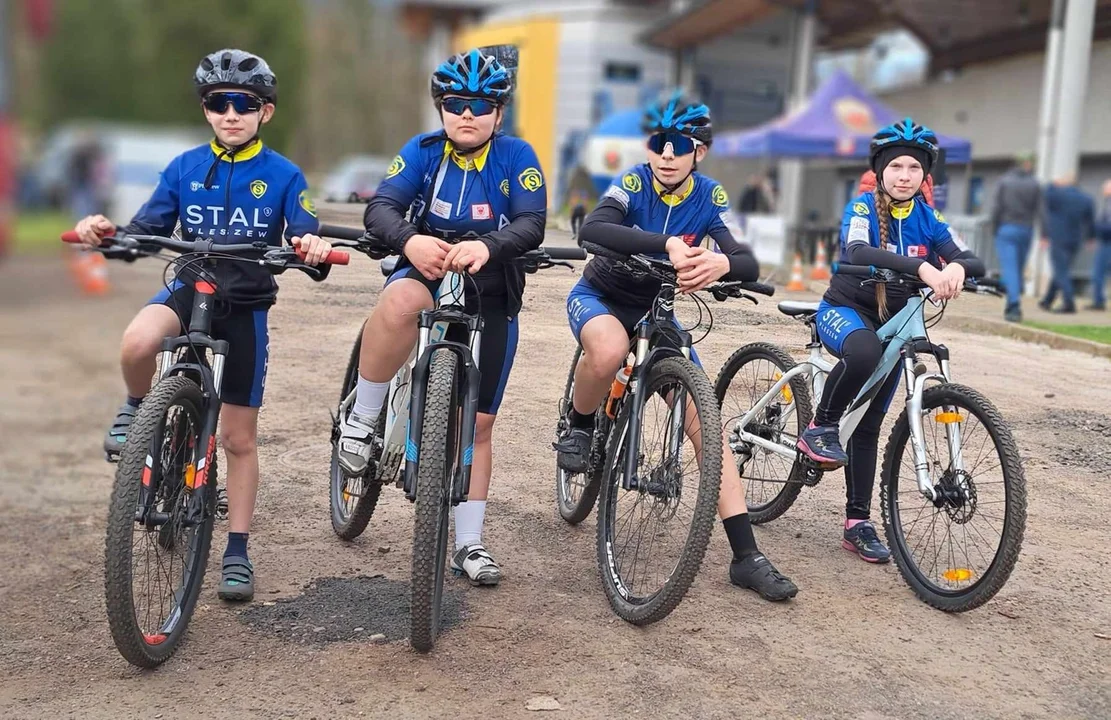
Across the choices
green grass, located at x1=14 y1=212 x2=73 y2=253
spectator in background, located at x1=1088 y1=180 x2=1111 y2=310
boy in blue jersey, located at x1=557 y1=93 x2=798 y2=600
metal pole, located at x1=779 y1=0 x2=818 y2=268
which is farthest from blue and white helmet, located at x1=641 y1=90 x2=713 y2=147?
metal pole, located at x1=779 y1=0 x2=818 y2=268

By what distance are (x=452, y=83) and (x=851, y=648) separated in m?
2.54

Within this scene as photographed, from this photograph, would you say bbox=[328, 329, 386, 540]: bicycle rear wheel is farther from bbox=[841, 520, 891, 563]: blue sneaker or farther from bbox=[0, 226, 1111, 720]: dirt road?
bbox=[841, 520, 891, 563]: blue sneaker

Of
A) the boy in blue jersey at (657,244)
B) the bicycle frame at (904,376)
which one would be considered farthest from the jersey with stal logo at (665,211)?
the bicycle frame at (904,376)

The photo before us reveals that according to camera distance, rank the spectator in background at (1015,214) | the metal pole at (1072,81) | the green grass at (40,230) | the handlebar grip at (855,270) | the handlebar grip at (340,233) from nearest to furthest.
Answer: the green grass at (40,230) → the handlebar grip at (340,233) → the handlebar grip at (855,270) → the spectator in background at (1015,214) → the metal pole at (1072,81)

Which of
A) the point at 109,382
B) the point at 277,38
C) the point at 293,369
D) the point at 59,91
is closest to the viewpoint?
the point at 59,91

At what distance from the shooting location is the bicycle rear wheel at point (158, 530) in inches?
142

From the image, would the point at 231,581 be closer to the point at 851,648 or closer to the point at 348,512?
the point at 348,512

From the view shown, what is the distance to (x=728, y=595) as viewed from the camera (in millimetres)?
4543

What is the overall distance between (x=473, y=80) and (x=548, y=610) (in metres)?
2.04

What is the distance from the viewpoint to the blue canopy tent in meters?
18.0

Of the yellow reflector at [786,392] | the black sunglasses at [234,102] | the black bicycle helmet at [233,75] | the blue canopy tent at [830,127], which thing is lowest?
the yellow reflector at [786,392]

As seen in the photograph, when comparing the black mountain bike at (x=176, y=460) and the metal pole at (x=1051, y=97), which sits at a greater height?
the metal pole at (x=1051, y=97)

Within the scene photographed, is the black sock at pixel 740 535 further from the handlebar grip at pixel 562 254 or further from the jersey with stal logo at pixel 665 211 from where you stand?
the handlebar grip at pixel 562 254

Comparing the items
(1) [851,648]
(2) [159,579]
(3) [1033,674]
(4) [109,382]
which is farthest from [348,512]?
(4) [109,382]
